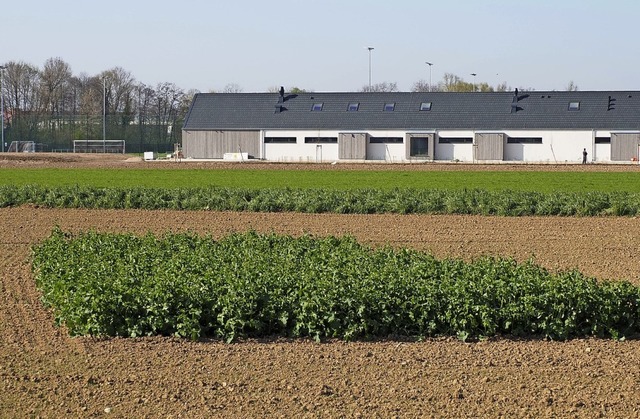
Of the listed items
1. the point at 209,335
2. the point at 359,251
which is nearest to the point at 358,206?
the point at 359,251

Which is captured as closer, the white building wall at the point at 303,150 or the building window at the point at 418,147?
the building window at the point at 418,147

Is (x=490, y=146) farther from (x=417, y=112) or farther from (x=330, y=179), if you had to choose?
(x=330, y=179)

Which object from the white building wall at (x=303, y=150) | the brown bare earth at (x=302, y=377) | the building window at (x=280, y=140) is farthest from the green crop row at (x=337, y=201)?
the building window at (x=280, y=140)

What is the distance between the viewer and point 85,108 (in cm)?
11544

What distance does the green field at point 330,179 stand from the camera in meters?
39.3

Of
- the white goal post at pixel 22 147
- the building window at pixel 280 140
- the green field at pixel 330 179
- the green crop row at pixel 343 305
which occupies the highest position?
the building window at pixel 280 140

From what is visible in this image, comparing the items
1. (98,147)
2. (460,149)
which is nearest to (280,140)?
(460,149)

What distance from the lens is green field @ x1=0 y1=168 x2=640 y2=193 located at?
1549 inches

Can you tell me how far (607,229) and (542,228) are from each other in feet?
5.07

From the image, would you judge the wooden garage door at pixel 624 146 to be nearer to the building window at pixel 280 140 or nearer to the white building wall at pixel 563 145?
the white building wall at pixel 563 145

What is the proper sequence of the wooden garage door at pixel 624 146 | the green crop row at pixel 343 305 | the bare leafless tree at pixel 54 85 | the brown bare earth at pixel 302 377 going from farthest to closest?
the bare leafless tree at pixel 54 85 → the wooden garage door at pixel 624 146 → the green crop row at pixel 343 305 → the brown bare earth at pixel 302 377

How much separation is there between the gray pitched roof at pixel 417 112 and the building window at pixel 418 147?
2.82ft

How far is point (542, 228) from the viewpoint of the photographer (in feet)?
81.7

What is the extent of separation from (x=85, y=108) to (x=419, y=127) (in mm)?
57183
